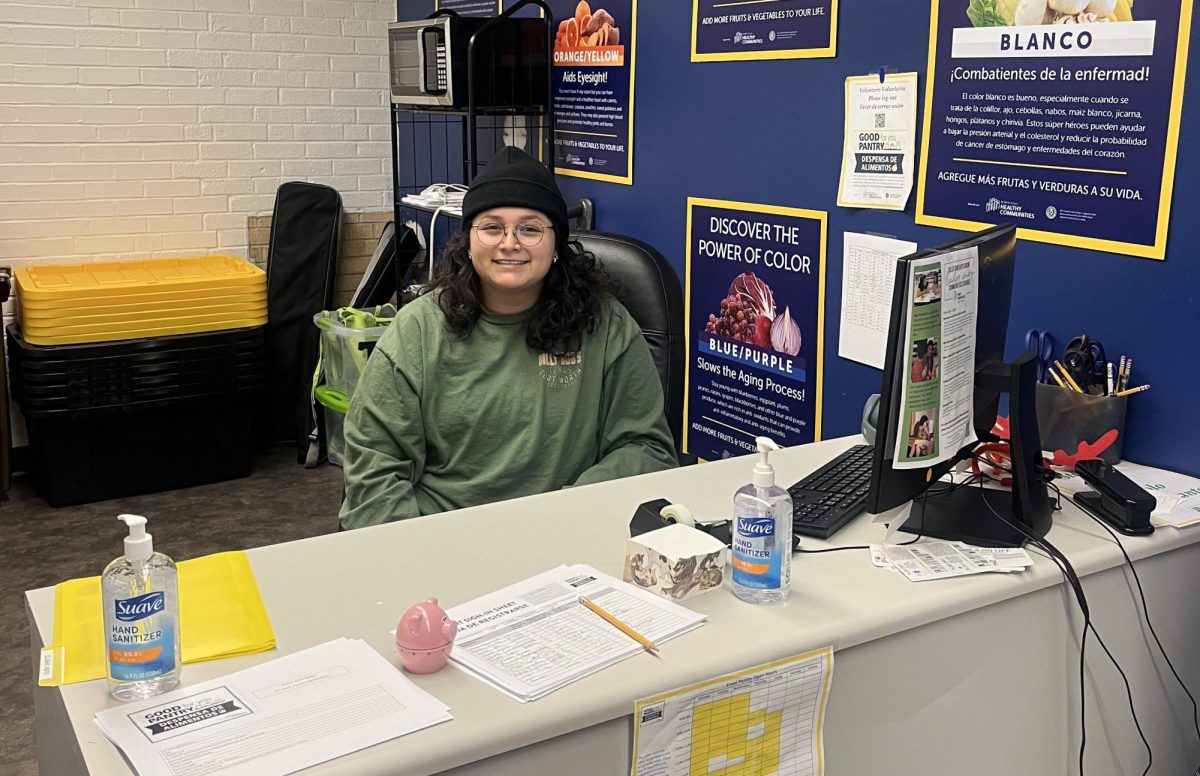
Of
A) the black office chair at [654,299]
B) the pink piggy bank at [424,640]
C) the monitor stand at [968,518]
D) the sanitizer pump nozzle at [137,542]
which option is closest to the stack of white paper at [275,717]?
the pink piggy bank at [424,640]

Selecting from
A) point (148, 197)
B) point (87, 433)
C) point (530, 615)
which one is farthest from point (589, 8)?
point (530, 615)

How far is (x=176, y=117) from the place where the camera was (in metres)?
4.65

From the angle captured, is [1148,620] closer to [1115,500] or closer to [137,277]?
[1115,500]

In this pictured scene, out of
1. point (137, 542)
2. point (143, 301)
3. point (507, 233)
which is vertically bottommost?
point (143, 301)

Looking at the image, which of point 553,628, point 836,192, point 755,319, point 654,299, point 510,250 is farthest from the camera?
point 755,319

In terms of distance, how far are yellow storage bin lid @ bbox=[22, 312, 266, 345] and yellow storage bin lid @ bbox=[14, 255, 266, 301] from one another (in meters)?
0.12

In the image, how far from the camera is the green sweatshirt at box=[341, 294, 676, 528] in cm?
224

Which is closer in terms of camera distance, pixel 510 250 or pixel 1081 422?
pixel 1081 422

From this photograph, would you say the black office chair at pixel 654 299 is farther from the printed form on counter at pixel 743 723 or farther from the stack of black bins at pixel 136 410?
the stack of black bins at pixel 136 410

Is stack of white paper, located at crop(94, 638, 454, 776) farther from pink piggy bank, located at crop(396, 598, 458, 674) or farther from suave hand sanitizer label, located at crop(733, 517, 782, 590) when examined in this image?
suave hand sanitizer label, located at crop(733, 517, 782, 590)

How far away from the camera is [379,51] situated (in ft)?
16.6

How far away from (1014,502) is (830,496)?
291 mm

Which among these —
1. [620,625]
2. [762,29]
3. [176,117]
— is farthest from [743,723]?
[176,117]

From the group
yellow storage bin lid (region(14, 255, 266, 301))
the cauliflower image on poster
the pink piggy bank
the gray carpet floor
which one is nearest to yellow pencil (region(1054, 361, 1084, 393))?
the cauliflower image on poster
